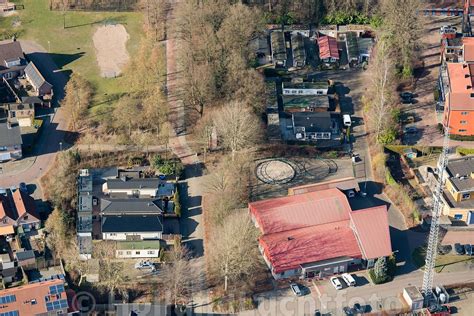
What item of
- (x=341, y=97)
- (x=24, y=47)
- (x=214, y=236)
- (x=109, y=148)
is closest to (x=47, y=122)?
(x=109, y=148)

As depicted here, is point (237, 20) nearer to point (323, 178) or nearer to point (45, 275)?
point (323, 178)

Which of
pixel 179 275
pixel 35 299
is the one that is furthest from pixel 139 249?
pixel 35 299

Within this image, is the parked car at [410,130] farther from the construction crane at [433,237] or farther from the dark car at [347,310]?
the dark car at [347,310]

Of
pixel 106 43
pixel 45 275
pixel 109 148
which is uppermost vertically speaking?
pixel 106 43

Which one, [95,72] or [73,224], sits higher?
[95,72]

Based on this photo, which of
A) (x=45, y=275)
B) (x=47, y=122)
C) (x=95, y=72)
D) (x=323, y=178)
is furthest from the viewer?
(x=95, y=72)

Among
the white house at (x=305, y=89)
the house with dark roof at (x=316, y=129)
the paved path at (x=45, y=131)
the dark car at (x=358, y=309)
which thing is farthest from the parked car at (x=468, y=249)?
the paved path at (x=45, y=131)

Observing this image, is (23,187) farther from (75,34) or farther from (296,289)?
(75,34)
